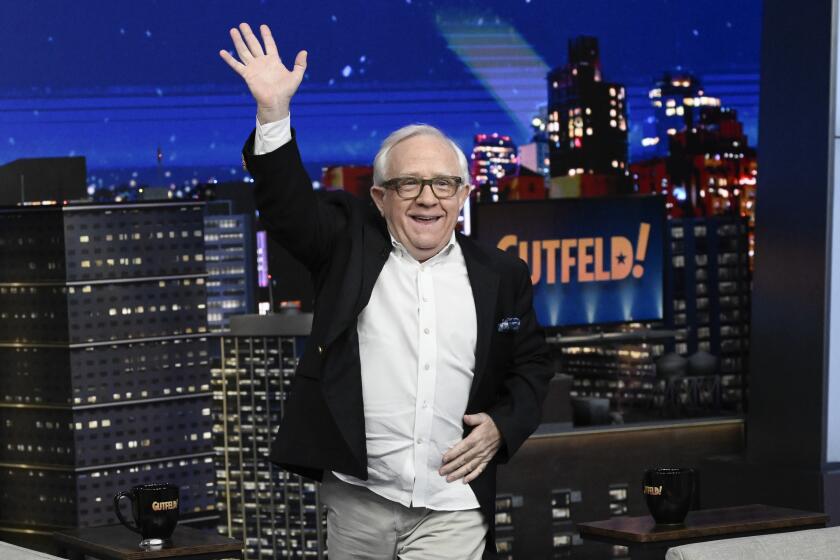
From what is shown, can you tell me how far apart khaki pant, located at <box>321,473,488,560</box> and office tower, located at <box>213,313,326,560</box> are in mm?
5709

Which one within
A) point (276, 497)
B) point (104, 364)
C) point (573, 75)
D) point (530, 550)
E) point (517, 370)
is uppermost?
point (573, 75)

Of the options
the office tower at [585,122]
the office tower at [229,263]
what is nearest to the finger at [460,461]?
the office tower at [229,263]

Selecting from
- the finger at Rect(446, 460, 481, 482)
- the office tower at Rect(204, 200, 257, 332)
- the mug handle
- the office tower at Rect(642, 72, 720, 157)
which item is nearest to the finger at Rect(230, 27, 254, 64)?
the finger at Rect(446, 460, 481, 482)

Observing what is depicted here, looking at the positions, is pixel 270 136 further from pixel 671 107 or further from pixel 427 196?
pixel 671 107

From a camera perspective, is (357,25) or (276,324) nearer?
(276,324)

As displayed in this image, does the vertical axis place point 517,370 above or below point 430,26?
below

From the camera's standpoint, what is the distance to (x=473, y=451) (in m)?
1.96

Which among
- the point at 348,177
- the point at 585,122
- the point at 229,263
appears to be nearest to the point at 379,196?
the point at 229,263

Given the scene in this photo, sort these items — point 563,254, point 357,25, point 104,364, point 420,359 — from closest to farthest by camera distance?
point 420,359, point 104,364, point 563,254, point 357,25

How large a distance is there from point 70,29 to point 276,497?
3.12 m

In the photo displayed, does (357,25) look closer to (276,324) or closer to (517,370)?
(276,324)

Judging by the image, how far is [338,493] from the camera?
1.99m

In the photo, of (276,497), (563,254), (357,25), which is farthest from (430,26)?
(276,497)

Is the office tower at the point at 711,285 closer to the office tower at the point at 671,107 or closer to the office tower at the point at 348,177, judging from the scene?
the office tower at the point at 671,107
